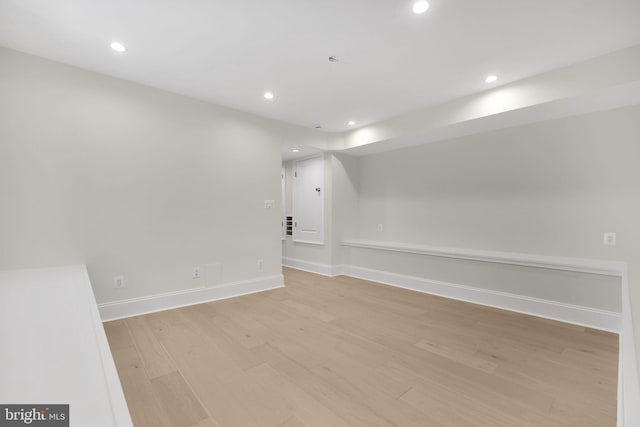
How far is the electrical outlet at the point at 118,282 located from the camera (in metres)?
2.79

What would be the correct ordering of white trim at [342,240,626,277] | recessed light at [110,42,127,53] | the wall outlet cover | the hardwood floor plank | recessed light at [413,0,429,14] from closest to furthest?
the hardwood floor plank, recessed light at [413,0,429,14], recessed light at [110,42,127,53], white trim at [342,240,626,277], the wall outlet cover

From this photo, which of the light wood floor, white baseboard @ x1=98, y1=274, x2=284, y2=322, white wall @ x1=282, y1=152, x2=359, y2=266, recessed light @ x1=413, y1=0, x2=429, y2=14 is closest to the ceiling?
recessed light @ x1=413, y1=0, x2=429, y2=14

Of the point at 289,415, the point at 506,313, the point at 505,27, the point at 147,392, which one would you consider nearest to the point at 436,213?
the point at 506,313

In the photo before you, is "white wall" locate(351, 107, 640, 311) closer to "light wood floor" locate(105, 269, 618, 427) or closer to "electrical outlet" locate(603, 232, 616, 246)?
"electrical outlet" locate(603, 232, 616, 246)

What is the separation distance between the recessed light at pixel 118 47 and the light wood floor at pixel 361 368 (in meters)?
2.45

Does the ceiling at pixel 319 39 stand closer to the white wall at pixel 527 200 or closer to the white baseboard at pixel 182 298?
the white wall at pixel 527 200

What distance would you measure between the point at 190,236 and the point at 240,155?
122 centimetres

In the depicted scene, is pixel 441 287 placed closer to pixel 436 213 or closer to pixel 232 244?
pixel 436 213

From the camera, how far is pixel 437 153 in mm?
4070

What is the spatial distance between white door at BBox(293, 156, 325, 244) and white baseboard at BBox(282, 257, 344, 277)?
1.36 ft

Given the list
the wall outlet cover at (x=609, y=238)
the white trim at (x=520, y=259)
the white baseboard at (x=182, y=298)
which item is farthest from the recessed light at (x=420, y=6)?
the white baseboard at (x=182, y=298)

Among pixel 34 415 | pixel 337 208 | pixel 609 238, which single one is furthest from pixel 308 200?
pixel 34 415

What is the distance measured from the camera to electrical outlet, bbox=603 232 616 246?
2734mm

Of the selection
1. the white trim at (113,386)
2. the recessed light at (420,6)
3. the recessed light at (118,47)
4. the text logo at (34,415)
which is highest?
the recessed light at (118,47)
